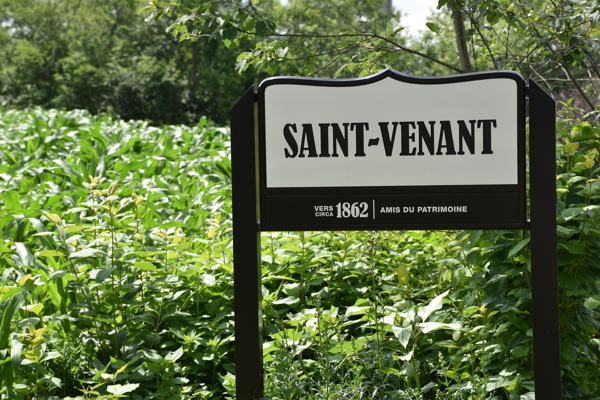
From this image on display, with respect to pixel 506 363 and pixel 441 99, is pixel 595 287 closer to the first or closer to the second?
pixel 506 363

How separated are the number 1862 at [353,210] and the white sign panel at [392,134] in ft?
0.26

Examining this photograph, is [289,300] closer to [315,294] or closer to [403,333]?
[315,294]

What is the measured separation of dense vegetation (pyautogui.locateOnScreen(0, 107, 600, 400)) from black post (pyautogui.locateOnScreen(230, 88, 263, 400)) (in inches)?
5.4

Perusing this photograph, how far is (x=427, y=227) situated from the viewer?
2379 millimetres

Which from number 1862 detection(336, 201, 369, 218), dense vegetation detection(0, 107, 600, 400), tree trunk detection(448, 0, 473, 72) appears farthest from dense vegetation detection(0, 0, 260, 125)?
number 1862 detection(336, 201, 369, 218)

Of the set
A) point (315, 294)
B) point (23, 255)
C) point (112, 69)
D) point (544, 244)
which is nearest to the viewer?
point (544, 244)

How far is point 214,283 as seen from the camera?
121 inches

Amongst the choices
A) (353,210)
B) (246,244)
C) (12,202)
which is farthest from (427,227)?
(12,202)

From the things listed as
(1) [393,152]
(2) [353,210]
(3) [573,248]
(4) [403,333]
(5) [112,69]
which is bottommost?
(4) [403,333]

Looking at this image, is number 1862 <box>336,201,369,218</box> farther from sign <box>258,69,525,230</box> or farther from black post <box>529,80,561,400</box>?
black post <box>529,80,561,400</box>

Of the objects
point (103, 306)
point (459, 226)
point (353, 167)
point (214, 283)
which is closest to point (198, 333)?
point (214, 283)

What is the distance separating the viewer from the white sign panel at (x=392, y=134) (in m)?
2.36

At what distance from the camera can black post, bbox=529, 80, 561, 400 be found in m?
2.29

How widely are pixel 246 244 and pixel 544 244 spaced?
114 centimetres
